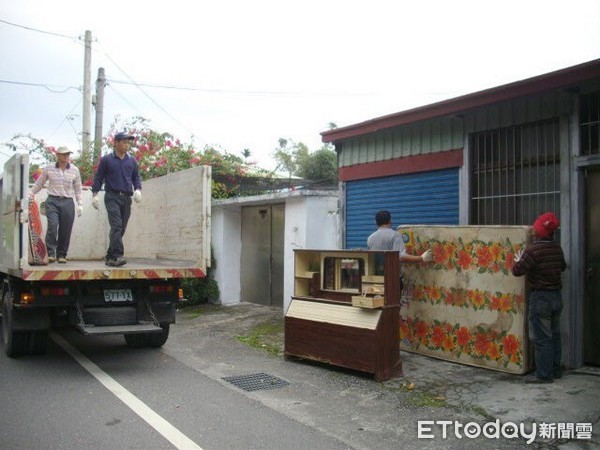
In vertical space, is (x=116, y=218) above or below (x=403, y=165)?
below

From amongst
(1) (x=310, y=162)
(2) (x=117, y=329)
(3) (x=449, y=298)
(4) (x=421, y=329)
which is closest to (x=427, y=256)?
(3) (x=449, y=298)

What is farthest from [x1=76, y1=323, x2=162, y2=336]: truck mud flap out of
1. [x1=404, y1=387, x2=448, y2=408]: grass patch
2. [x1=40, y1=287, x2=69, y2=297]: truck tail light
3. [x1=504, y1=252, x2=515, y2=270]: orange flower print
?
[x1=504, y1=252, x2=515, y2=270]: orange flower print

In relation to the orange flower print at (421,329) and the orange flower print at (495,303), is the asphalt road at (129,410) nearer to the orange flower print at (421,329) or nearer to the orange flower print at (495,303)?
the orange flower print at (421,329)

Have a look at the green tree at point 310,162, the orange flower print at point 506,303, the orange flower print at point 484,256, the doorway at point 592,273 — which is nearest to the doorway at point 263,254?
the orange flower print at point 484,256

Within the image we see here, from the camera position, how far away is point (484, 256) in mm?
6297

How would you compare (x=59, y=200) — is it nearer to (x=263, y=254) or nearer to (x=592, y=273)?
(x=263, y=254)

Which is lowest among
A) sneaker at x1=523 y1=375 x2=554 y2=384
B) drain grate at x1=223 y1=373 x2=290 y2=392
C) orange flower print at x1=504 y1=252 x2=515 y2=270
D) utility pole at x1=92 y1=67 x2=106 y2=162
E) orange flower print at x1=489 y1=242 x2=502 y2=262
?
drain grate at x1=223 y1=373 x2=290 y2=392

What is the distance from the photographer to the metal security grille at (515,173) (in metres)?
6.37

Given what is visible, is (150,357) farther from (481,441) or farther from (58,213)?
(481,441)

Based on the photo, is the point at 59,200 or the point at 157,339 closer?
the point at 59,200

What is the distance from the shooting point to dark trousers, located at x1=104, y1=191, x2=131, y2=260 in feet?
24.1

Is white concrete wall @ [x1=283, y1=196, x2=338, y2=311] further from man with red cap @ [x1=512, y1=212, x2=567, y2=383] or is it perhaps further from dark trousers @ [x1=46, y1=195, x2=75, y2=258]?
man with red cap @ [x1=512, y1=212, x2=567, y2=383]

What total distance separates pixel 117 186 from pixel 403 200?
4.03 meters

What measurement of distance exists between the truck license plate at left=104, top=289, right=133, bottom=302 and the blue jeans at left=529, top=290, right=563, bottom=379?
4527mm
